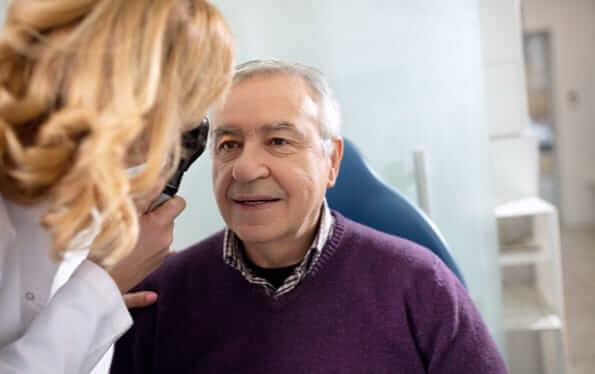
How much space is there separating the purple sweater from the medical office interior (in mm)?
275

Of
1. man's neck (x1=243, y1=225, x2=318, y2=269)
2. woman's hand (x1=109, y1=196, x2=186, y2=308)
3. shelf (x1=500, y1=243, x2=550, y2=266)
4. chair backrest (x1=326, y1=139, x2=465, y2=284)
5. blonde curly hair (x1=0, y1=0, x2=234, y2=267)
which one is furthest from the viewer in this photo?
shelf (x1=500, y1=243, x2=550, y2=266)

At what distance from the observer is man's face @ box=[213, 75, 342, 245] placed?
109cm

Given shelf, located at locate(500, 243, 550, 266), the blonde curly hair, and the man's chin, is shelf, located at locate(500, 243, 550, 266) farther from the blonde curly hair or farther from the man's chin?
the blonde curly hair

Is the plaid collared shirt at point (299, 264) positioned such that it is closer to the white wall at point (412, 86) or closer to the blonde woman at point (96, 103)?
the blonde woman at point (96, 103)

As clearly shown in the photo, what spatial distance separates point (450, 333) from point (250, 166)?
48 cm

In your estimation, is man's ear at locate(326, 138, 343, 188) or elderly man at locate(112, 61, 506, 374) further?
man's ear at locate(326, 138, 343, 188)

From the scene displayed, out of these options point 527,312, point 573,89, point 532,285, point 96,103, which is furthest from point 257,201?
point 573,89

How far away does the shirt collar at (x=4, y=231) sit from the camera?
768mm

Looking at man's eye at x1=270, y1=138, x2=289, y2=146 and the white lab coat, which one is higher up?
man's eye at x1=270, y1=138, x2=289, y2=146

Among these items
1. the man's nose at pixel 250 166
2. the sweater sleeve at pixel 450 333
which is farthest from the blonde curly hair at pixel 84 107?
the sweater sleeve at pixel 450 333

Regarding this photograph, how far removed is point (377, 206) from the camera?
1424 millimetres

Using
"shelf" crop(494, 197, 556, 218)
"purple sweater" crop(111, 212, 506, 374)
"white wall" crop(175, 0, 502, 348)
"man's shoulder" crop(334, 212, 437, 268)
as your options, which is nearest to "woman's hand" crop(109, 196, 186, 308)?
"purple sweater" crop(111, 212, 506, 374)

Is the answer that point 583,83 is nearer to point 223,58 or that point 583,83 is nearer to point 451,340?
point 451,340

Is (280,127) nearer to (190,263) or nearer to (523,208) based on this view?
(190,263)
